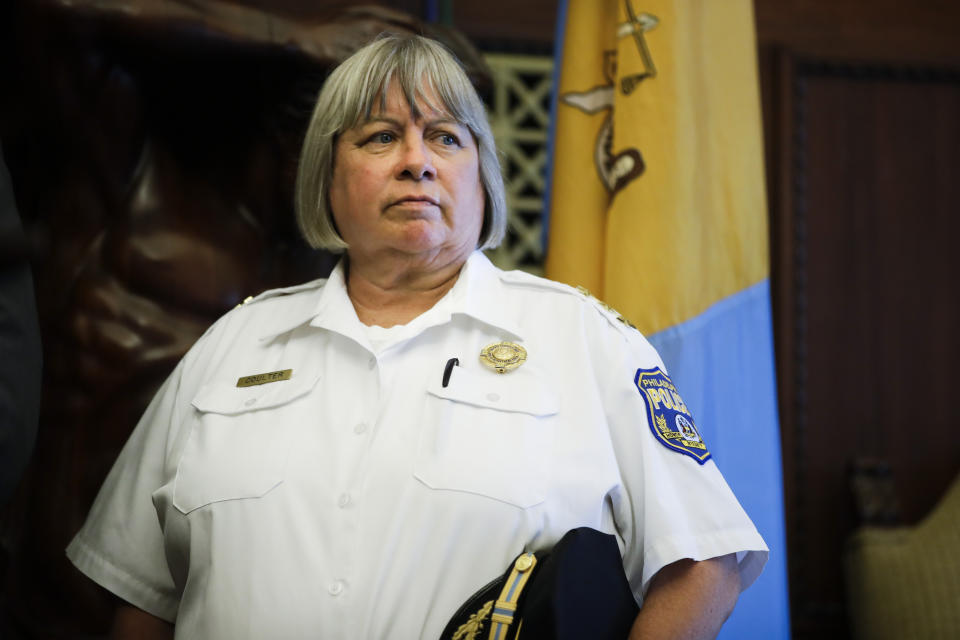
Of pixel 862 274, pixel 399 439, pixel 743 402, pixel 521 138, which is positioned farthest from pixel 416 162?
pixel 862 274

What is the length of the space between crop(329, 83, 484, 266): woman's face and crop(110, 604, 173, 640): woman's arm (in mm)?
703

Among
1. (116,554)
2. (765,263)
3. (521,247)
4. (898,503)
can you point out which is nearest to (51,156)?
(116,554)

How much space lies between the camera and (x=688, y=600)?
1289 mm

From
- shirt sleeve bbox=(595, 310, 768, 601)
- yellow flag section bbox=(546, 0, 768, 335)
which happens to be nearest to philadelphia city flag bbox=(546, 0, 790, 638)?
yellow flag section bbox=(546, 0, 768, 335)

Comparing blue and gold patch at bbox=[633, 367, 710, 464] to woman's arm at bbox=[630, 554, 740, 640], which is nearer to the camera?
woman's arm at bbox=[630, 554, 740, 640]

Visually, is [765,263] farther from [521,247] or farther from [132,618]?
[132,618]

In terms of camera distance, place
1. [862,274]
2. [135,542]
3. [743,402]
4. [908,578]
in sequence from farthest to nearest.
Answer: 1. [862,274]
2. [908,578]
3. [743,402]
4. [135,542]

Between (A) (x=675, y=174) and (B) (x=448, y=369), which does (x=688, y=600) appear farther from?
(A) (x=675, y=174)

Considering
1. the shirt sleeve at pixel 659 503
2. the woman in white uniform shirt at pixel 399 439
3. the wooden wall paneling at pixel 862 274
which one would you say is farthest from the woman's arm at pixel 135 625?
the wooden wall paneling at pixel 862 274

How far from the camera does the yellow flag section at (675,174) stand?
6.27 feet

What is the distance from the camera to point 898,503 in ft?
8.48

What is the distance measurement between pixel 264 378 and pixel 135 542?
340 mm

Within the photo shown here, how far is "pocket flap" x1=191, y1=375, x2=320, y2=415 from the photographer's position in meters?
1.46

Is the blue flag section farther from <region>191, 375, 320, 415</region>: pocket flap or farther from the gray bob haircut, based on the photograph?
<region>191, 375, 320, 415</region>: pocket flap
